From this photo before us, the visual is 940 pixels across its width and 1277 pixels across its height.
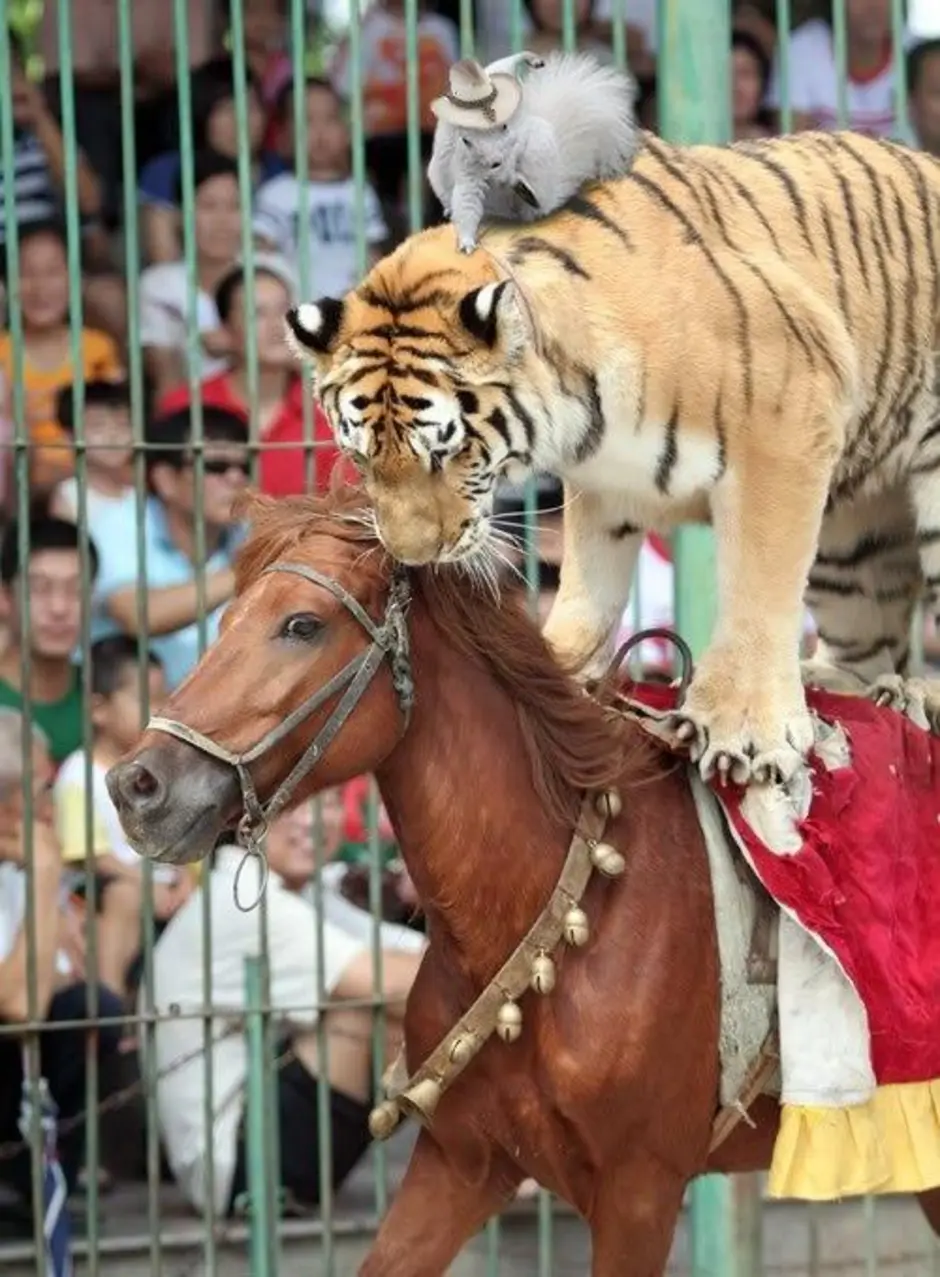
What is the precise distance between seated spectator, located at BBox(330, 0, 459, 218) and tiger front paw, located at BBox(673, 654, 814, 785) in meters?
2.59

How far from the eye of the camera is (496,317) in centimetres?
286

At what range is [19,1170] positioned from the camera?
4.45 m

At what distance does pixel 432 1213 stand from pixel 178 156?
3.12m

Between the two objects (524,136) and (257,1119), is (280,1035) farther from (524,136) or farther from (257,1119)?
(524,136)

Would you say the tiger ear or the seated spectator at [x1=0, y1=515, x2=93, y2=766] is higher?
the tiger ear

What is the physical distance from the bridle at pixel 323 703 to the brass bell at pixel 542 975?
0.36 m

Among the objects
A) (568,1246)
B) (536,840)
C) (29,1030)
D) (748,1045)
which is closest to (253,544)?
(536,840)

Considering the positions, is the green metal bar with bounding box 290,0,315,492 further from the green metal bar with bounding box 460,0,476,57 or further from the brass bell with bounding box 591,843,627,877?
the brass bell with bounding box 591,843,627,877

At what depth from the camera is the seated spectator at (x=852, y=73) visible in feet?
18.2

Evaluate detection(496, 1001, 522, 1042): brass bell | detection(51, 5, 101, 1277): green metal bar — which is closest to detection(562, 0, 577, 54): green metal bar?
detection(51, 5, 101, 1277): green metal bar

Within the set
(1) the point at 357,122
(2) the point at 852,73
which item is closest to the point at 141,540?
(1) the point at 357,122

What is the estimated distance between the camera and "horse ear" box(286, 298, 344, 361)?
9.81 ft

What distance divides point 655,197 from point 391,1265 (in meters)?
1.52

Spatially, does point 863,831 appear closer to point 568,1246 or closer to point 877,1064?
point 877,1064
